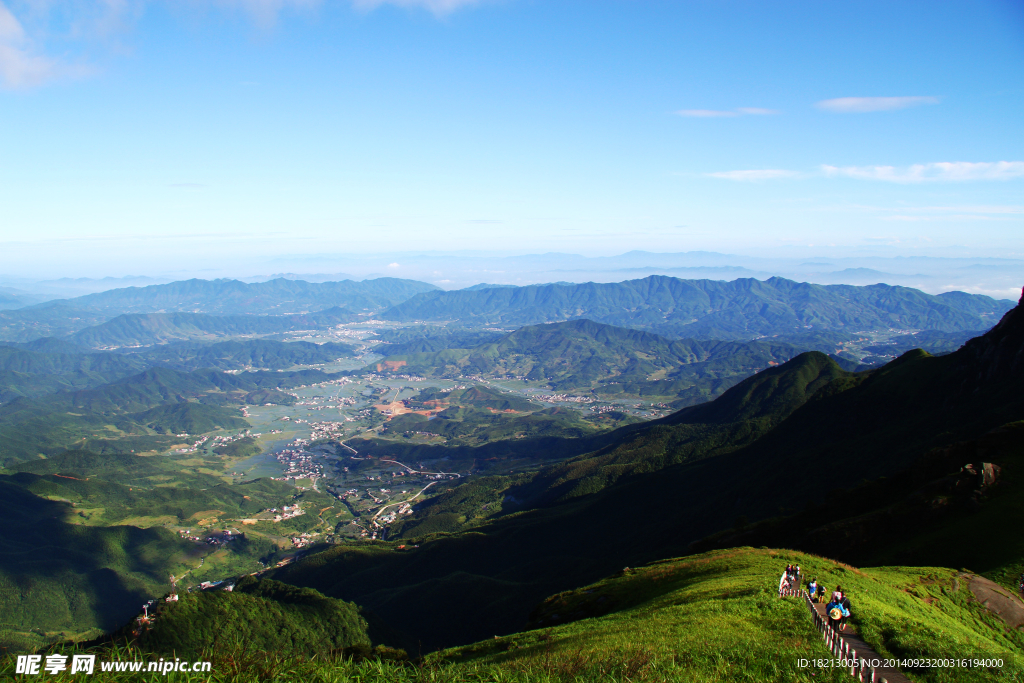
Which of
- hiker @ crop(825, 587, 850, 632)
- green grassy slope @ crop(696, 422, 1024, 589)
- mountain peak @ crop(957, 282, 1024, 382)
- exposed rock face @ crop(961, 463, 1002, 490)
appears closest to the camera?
hiker @ crop(825, 587, 850, 632)

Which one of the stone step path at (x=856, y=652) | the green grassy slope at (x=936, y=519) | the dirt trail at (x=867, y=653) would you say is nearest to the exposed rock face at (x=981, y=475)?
the green grassy slope at (x=936, y=519)

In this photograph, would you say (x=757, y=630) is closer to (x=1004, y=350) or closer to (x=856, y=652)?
(x=856, y=652)

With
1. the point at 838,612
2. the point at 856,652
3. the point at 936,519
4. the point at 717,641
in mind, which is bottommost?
the point at 936,519

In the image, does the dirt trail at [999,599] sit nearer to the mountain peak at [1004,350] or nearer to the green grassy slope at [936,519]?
the green grassy slope at [936,519]

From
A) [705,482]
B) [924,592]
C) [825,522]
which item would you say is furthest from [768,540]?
[705,482]

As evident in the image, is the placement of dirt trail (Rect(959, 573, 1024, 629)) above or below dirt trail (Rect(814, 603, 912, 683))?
below

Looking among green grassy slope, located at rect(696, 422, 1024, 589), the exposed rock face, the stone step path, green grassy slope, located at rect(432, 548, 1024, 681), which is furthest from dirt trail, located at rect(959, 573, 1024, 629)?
the exposed rock face

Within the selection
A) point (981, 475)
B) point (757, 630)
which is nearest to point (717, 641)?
point (757, 630)

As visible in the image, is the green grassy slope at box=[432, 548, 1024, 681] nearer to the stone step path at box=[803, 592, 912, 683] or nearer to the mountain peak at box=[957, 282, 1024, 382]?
the stone step path at box=[803, 592, 912, 683]

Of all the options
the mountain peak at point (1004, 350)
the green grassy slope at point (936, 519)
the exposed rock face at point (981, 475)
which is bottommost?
the green grassy slope at point (936, 519)

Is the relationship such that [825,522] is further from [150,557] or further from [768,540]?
[150,557]
